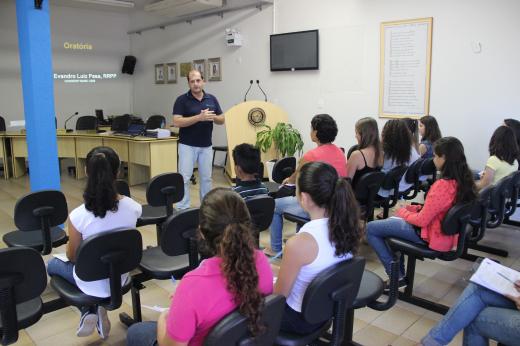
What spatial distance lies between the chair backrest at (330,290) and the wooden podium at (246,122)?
15.9ft

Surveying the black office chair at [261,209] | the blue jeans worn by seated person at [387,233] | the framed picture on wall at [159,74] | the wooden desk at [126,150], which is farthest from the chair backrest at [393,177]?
the framed picture on wall at [159,74]

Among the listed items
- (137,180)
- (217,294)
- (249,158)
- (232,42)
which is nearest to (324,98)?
(232,42)

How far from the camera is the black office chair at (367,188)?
3.41 m

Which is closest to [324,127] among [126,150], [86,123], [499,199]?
[499,199]

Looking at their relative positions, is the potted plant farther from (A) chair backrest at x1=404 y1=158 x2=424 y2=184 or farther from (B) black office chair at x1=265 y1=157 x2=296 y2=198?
(A) chair backrest at x1=404 y1=158 x2=424 y2=184

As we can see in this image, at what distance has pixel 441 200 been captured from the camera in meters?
2.60

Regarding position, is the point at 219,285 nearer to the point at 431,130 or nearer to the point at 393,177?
the point at 393,177

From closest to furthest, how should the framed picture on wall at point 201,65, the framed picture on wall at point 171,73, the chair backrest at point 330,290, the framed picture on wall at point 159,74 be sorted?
the chair backrest at point 330,290 → the framed picture on wall at point 201,65 → the framed picture on wall at point 171,73 → the framed picture on wall at point 159,74

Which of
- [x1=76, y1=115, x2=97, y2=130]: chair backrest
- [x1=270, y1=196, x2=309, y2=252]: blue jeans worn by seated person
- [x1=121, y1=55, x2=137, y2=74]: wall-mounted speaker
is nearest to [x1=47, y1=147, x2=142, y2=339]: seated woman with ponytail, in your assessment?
[x1=270, y1=196, x2=309, y2=252]: blue jeans worn by seated person

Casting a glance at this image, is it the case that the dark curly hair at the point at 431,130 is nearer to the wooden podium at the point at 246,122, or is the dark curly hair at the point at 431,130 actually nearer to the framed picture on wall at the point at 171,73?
the wooden podium at the point at 246,122

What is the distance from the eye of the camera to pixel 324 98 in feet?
20.9

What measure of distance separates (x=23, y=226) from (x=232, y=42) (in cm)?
552

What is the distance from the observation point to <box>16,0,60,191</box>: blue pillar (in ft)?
12.9

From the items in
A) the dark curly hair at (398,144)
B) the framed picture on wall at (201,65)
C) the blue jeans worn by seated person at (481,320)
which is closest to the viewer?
the blue jeans worn by seated person at (481,320)
